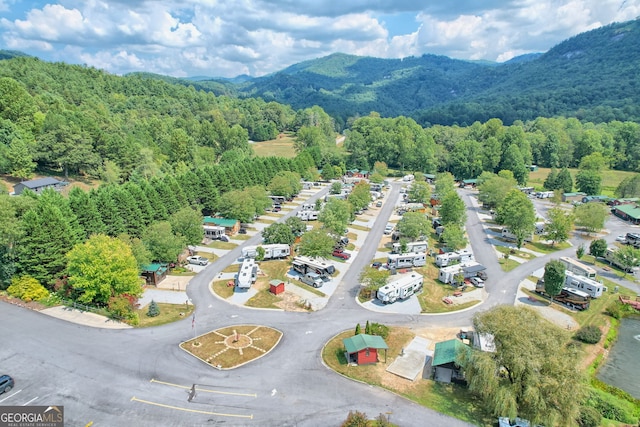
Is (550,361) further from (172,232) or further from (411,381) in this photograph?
(172,232)

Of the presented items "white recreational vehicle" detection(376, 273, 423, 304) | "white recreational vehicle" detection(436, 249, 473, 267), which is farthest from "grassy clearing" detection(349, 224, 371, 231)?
"white recreational vehicle" detection(376, 273, 423, 304)

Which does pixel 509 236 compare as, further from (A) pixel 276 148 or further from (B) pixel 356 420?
(A) pixel 276 148

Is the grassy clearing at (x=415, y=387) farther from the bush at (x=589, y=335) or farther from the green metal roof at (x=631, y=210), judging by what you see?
the green metal roof at (x=631, y=210)

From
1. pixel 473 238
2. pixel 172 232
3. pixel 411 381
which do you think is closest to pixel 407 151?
pixel 473 238

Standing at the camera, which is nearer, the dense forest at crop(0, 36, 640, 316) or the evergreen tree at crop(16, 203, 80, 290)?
the evergreen tree at crop(16, 203, 80, 290)

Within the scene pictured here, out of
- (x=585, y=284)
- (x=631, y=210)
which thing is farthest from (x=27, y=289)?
(x=631, y=210)

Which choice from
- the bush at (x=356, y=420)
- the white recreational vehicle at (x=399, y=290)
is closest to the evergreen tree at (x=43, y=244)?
the bush at (x=356, y=420)

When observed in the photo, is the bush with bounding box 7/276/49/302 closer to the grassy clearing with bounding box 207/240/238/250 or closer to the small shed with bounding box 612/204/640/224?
the grassy clearing with bounding box 207/240/238/250
